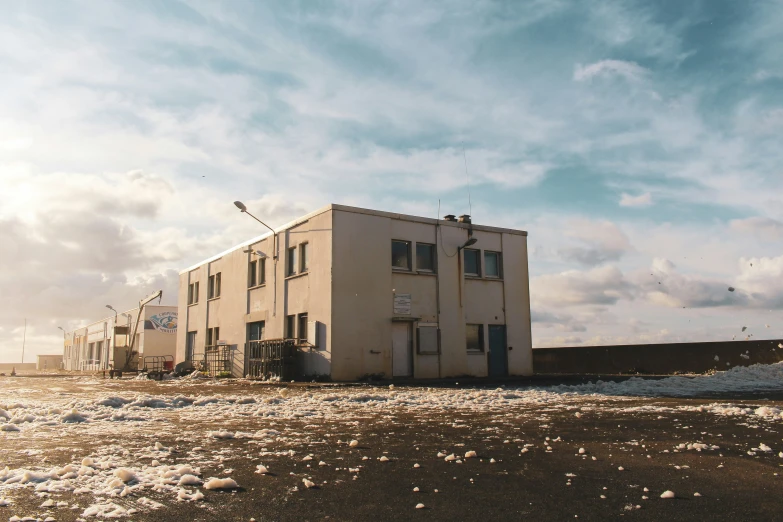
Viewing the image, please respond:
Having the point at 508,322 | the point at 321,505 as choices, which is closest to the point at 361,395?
the point at 321,505

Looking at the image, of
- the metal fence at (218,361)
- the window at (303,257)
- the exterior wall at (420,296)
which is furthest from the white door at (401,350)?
the metal fence at (218,361)

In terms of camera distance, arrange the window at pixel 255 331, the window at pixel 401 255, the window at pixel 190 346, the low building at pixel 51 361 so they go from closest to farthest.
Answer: the window at pixel 401 255, the window at pixel 255 331, the window at pixel 190 346, the low building at pixel 51 361

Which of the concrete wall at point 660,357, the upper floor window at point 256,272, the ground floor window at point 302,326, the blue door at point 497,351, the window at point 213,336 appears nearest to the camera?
the concrete wall at point 660,357

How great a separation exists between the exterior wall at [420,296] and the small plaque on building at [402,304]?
0.64 ft

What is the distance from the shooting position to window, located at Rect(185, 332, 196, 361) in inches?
1469

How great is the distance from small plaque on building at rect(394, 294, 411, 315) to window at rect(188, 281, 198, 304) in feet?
60.8

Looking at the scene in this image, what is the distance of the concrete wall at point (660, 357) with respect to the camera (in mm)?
23688

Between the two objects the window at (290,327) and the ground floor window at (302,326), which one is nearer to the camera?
the ground floor window at (302,326)

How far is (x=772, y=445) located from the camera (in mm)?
6441

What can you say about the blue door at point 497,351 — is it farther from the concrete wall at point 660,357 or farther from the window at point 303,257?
the window at point 303,257

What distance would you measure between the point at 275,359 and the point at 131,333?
37.0 m

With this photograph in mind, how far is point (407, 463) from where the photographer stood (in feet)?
18.7

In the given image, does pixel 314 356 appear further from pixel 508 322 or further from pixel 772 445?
pixel 772 445

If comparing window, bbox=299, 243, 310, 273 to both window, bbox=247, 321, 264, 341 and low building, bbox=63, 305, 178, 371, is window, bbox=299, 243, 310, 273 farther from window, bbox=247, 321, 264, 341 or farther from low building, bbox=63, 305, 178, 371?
low building, bbox=63, 305, 178, 371
